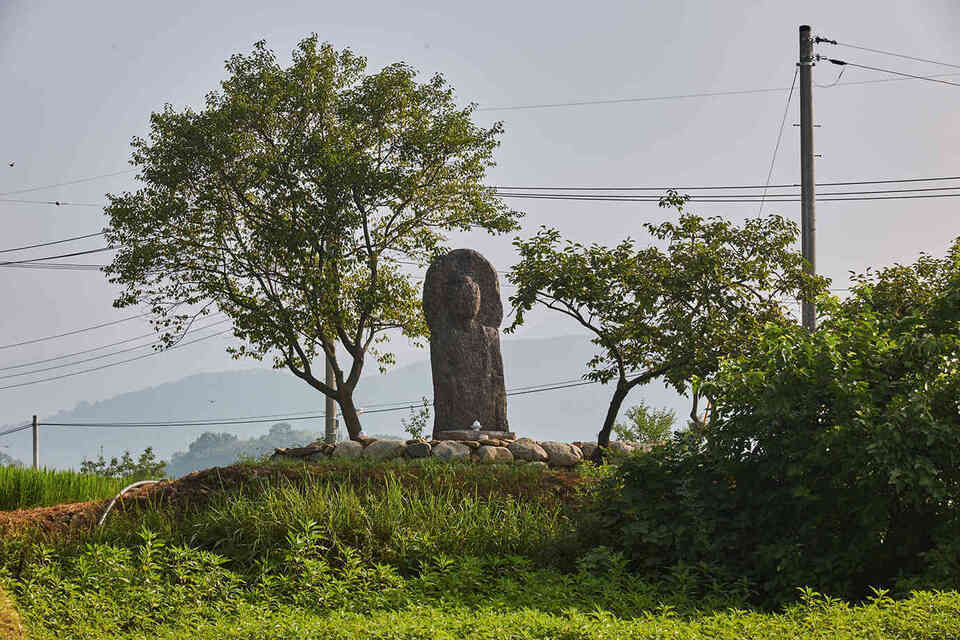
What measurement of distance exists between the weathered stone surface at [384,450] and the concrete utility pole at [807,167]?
6449 mm

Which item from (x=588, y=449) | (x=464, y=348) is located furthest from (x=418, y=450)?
(x=588, y=449)

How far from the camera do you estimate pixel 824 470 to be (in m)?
6.78

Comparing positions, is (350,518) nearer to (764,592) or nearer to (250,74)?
(764,592)

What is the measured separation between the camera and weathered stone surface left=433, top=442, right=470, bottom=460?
36.4ft

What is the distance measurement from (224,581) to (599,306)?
794 cm

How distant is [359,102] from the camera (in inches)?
755

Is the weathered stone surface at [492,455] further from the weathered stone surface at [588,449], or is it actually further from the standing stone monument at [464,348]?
the weathered stone surface at [588,449]

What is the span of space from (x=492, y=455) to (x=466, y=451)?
33 centimetres

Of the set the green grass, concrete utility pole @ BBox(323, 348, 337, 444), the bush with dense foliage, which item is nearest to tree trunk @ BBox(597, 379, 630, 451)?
the bush with dense foliage

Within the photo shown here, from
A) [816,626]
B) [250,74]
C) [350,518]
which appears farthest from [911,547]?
[250,74]

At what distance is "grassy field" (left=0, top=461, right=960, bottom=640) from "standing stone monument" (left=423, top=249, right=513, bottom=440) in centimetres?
315

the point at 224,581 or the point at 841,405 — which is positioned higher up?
the point at 841,405

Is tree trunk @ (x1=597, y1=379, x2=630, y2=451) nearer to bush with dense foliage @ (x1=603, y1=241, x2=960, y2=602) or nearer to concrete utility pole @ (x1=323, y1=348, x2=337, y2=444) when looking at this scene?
bush with dense foliage @ (x1=603, y1=241, x2=960, y2=602)

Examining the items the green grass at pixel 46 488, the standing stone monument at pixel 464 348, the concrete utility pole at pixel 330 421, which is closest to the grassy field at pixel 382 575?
the standing stone monument at pixel 464 348
